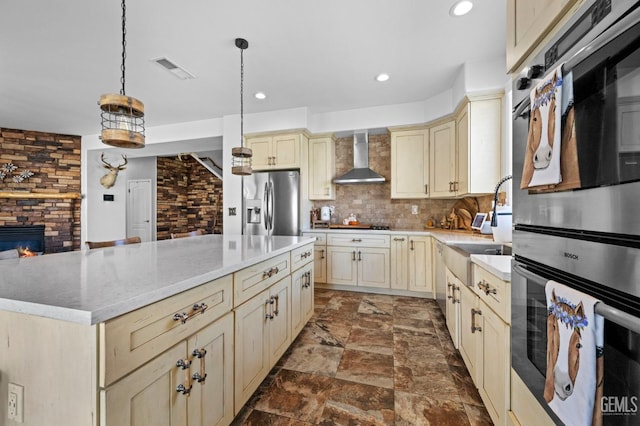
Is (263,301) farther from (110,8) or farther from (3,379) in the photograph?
(110,8)

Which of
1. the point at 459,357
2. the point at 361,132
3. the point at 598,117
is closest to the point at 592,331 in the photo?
the point at 598,117

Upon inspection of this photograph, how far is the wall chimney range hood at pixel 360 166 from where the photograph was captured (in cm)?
393

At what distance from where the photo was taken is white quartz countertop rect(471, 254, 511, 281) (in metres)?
1.14

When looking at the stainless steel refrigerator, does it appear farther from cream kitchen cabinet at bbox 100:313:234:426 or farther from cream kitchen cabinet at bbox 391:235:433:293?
cream kitchen cabinet at bbox 100:313:234:426

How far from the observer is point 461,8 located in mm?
1924

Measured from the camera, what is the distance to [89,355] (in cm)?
71

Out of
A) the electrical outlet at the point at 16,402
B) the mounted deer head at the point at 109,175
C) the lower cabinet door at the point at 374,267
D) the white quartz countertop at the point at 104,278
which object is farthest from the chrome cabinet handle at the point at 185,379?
the mounted deer head at the point at 109,175

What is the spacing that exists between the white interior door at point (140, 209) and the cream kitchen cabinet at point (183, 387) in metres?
6.34

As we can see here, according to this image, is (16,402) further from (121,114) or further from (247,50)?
A: (247,50)

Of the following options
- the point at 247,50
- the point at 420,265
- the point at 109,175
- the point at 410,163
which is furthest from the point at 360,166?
the point at 109,175

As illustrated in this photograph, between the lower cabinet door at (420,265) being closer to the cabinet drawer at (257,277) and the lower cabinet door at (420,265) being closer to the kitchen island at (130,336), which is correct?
the cabinet drawer at (257,277)

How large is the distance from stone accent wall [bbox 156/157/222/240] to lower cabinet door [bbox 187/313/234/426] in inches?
236

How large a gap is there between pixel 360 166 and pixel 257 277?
9.77 feet

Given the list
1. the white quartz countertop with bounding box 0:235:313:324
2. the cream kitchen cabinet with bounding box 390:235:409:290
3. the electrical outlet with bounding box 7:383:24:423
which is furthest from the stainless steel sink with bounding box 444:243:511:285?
the electrical outlet with bounding box 7:383:24:423
